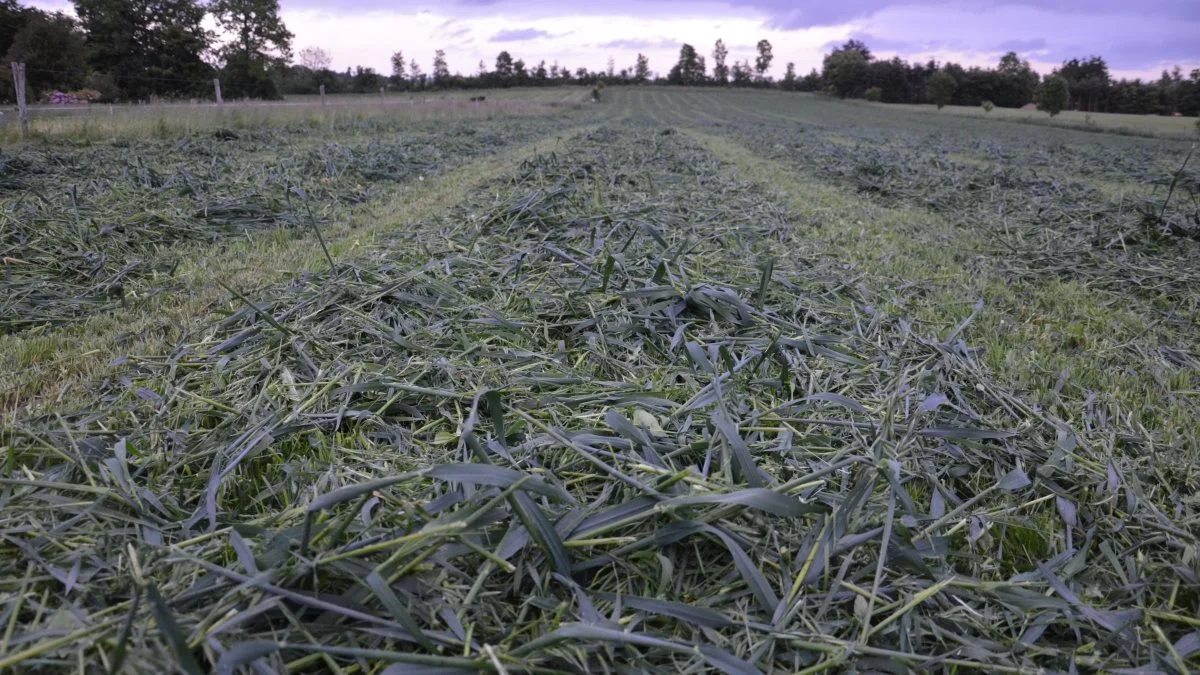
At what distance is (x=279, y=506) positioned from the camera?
1.86 meters

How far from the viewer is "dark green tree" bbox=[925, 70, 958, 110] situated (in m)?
64.3

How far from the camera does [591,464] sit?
6.29ft

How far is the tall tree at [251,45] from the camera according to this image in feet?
147

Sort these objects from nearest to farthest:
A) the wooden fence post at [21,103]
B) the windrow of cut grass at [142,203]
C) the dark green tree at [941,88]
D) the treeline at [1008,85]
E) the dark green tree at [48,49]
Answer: the windrow of cut grass at [142,203]
the wooden fence post at [21,103]
the dark green tree at [48,49]
the treeline at [1008,85]
the dark green tree at [941,88]

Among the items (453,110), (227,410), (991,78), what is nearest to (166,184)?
(227,410)

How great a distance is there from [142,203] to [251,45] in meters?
50.3

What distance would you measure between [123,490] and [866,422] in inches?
92.9

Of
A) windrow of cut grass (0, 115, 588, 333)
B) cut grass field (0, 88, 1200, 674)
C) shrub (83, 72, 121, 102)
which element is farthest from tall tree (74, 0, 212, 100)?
cut grass field (0, 88, 1200, 674)

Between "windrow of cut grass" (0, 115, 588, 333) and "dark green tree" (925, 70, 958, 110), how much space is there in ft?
222

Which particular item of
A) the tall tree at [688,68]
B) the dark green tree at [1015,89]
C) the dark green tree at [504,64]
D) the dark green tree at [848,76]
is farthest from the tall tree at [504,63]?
the dark green tree at [1015,89]

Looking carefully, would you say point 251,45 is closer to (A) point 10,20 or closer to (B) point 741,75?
(A) point 10,20

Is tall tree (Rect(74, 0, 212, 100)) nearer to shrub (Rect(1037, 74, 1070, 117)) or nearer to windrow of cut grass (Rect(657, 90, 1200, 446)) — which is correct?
windrow of cut grass (Rect(657, 90, 1200, 446))

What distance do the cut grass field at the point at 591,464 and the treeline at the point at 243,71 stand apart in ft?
64.6

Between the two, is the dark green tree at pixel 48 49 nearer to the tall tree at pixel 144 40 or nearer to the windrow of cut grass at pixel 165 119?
the tall tree at pixel 144 40
